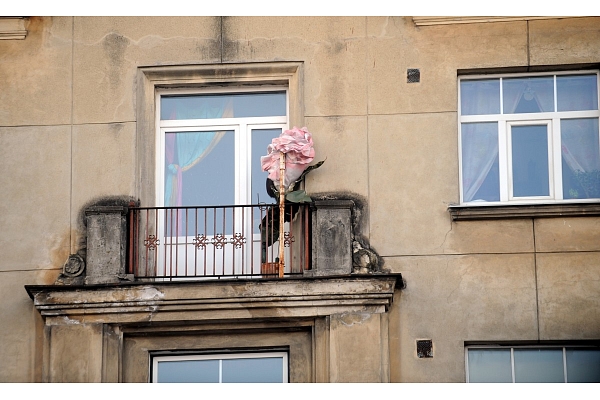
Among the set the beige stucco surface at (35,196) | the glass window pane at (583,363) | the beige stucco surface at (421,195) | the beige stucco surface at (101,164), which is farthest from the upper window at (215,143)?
the glass window pane at (583,363)

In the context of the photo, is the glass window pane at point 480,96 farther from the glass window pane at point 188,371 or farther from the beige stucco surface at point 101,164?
the glass window pane at point 188,371

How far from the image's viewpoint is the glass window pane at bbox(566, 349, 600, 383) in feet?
65.2

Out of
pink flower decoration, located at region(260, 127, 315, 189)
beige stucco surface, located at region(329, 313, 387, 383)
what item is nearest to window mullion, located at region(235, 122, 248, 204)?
pink flower decoration, located at region(260, 127, 315, 189)

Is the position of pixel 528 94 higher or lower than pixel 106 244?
higher

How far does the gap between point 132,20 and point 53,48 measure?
96cm

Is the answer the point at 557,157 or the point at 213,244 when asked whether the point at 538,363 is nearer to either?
the point at 557,157

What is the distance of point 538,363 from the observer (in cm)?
1994

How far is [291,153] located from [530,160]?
2.70m

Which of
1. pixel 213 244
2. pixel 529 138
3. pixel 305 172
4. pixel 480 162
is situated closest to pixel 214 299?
pixel 213 244

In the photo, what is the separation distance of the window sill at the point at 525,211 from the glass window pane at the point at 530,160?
0.39 meters

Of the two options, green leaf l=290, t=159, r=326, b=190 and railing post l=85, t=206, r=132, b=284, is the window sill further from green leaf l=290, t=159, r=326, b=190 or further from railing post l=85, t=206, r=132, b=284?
railing post l=85, t=206, r=132, b=284

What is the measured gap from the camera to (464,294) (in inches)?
785

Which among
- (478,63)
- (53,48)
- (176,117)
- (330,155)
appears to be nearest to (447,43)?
(478,63)

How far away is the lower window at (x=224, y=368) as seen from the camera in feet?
66.0
